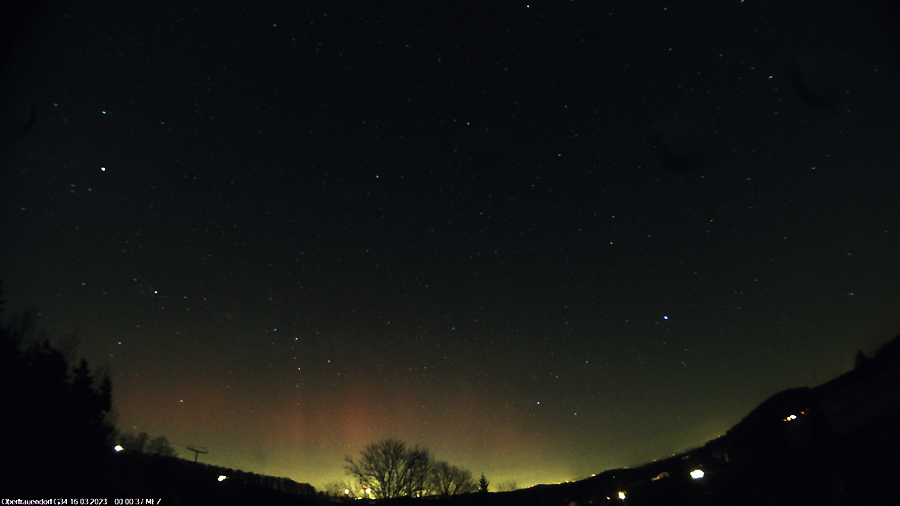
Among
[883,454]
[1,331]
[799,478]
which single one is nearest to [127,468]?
[1,331]

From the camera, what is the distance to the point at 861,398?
39344 millimetres

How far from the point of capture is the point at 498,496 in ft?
161

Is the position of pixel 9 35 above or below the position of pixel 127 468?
above

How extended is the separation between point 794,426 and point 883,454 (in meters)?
24.2

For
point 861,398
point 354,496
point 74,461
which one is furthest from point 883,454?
point 74,461

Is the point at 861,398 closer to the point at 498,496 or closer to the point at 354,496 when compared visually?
the point at 498,496

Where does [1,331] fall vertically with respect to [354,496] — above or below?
above

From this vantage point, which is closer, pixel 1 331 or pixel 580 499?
pixel 1 331

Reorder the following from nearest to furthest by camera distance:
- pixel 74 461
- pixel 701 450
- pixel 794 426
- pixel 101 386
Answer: pixel 74 461, pixel 101 386, pixel 794 426, pixel 701 450

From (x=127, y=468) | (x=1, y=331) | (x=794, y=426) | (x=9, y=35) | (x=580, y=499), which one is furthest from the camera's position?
(x=580, y=499)

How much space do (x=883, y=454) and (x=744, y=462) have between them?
2588cm

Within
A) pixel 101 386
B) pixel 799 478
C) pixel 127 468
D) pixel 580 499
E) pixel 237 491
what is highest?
pixel 101 386

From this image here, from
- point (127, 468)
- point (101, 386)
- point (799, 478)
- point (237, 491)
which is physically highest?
point (101, 386)

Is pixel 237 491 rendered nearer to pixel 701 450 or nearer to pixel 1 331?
pixel 1 331
